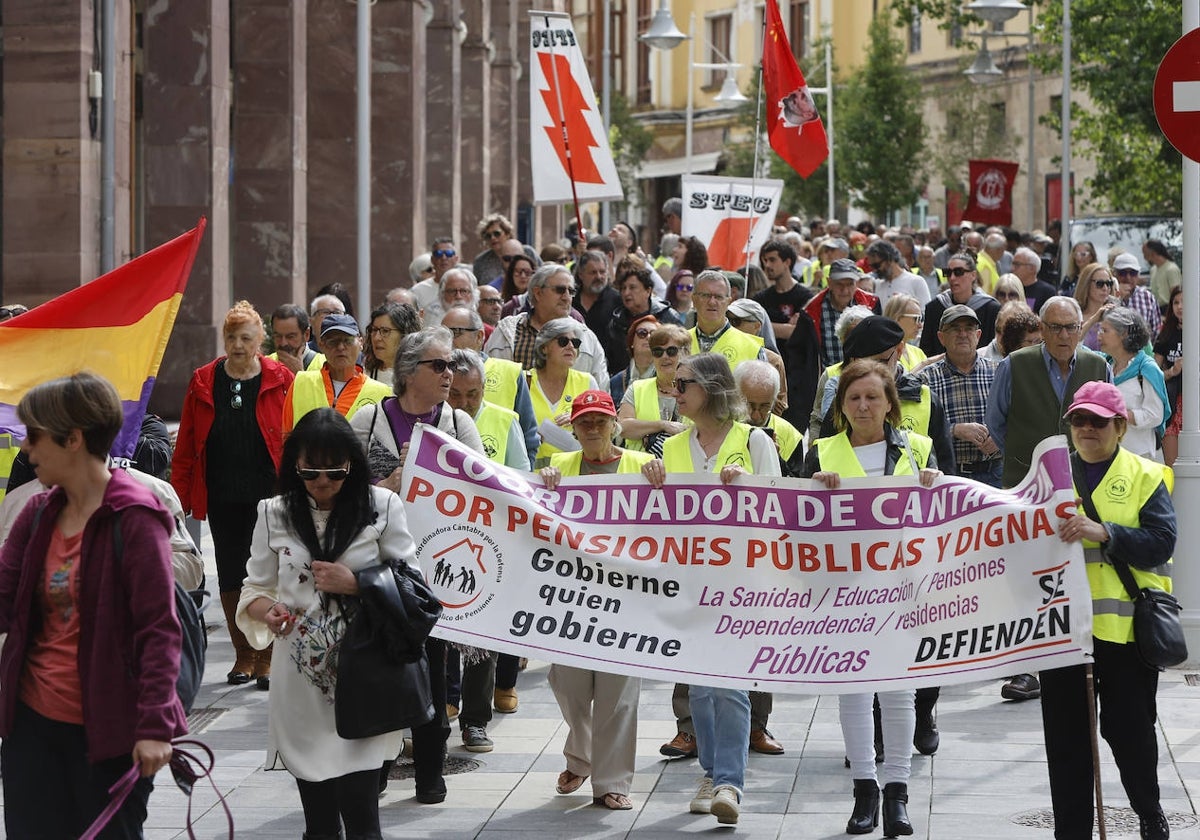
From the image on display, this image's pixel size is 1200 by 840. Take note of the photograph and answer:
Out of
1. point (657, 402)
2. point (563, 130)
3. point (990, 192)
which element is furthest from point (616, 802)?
point (990, 192)

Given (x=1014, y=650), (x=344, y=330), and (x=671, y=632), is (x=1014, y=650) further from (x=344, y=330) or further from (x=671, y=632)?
(x=344, y=330)

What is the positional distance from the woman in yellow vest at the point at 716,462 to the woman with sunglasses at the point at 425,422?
882 mm

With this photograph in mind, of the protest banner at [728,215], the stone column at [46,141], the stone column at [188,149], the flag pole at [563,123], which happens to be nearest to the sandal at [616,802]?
the flag pole at [563,123]

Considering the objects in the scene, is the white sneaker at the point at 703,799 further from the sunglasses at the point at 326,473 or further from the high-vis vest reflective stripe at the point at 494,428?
the sunglasses at the point at 326,473

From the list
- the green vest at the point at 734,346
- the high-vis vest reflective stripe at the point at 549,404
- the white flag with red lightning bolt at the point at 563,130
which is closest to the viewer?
the high-vis vest reflective stripe at the point at 549,404

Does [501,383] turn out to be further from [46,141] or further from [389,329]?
[46,141]

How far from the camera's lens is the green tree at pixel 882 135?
2071 inches

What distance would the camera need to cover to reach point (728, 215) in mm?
18859

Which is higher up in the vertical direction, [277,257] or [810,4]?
[810,4]

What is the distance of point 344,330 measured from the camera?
33.7ft

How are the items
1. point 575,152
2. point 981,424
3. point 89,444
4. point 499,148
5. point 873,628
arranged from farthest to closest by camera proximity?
point 499,148, point 575,152, point 981,424, point 873,628, point 89,444

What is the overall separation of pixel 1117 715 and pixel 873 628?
3.23 feet

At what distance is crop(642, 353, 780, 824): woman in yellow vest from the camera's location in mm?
8148

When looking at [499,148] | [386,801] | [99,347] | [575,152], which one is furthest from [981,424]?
[499,148]
